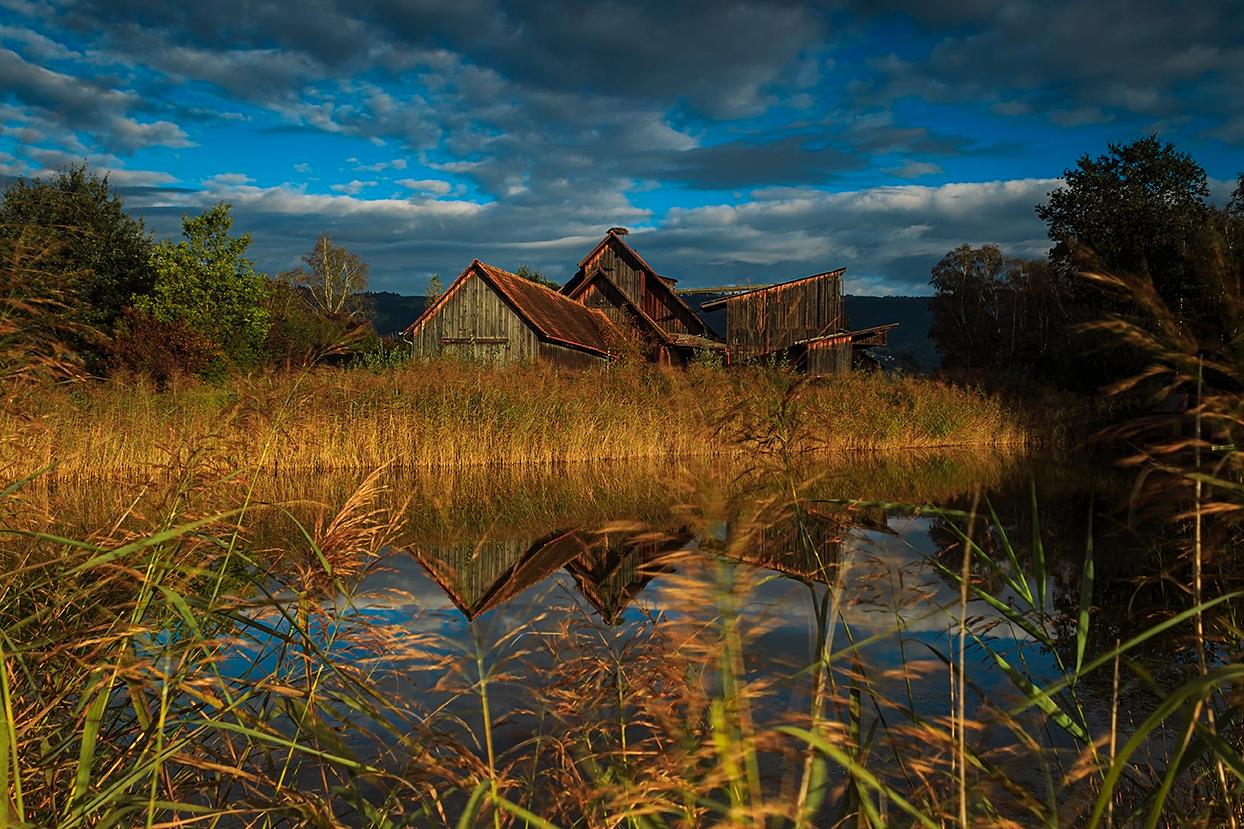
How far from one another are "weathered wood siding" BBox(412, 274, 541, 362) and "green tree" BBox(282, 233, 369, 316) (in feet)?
107

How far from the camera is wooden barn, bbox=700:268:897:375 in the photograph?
113 ft

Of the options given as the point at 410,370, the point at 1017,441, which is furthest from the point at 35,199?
the point at 1017,441

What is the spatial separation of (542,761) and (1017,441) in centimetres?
2480

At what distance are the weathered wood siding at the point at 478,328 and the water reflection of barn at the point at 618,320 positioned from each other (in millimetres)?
37

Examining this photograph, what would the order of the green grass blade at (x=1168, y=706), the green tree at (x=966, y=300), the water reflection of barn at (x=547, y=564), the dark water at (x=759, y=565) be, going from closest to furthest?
the green grass blade at (x=1168, y=706)
the dark water at (x=759, y=565)
the water reflection of barn at (x=547, y=564)
the green tree at (x=966, y=300)

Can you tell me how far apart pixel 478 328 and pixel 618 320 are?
7424mm

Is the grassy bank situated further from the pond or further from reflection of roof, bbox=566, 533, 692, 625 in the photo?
reflection of roof, bbox=566, 533, 692, 625

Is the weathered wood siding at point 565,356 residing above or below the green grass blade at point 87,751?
above

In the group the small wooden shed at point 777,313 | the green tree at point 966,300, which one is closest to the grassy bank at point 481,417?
the small wooden shed at point 777,313

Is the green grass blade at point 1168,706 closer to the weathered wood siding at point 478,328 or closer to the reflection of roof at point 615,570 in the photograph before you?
the reflection of roof at point 615,570

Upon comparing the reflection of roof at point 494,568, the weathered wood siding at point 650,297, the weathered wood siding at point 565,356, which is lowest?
the reflection of roof at point 494,568

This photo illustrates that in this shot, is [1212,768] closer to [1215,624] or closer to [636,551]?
[1215,624]

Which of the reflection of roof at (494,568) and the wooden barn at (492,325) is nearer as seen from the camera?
the reflection of roof at (494,568)

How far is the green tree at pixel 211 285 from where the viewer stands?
30703mm
